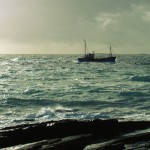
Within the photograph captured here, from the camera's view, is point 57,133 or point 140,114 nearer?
point 57,133

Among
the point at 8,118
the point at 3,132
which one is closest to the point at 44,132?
the point at 3,132

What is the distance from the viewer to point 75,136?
1620 centimetres

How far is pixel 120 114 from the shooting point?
99.9ft

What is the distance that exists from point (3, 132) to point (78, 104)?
69.8ft

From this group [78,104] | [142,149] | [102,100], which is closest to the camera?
[142,149]

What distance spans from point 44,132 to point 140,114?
14.2 m

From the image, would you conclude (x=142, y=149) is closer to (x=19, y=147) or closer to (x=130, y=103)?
(x=19, y=147)

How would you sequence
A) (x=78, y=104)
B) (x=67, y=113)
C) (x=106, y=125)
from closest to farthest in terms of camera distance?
(x=106, y=125)
(x=67, y=113)
(x=78, y=104)

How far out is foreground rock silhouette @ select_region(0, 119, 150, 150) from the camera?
593 inches

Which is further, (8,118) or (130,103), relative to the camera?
(130,103)

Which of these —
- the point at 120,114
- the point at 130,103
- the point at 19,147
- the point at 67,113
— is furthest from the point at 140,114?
the point at 19,147

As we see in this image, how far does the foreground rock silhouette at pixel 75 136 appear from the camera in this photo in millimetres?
15062

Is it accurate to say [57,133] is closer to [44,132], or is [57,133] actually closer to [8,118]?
[44,132]

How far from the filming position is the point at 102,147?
14.8m
